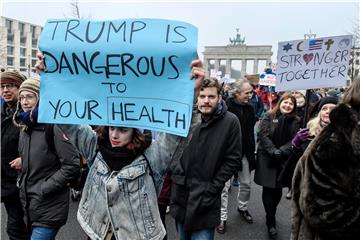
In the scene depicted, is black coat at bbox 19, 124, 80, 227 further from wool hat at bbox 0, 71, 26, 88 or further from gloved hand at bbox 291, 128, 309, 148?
gloved hand at bbox 291, 128, 309, 148

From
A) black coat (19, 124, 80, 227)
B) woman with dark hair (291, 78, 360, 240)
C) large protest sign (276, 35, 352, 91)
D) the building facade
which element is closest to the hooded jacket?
woman with dark hair (291, 78, 360, 240)

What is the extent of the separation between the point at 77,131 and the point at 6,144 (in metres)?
1.38

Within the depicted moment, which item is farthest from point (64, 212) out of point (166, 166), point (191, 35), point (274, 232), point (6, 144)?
point (274, 232)

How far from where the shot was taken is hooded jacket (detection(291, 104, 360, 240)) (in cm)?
165

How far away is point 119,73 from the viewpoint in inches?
73.4

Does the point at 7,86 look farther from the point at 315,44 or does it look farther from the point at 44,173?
the point at 315,44

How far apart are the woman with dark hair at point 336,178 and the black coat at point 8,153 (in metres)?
2.46

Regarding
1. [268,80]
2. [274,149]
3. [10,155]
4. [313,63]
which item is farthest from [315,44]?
[268,80]

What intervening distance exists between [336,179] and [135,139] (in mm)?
1063

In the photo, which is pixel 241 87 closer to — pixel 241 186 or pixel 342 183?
pixel 241 186

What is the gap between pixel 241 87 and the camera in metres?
4.46

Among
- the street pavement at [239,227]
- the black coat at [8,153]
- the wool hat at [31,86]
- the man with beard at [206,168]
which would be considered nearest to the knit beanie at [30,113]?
the wool hat at [31,86]

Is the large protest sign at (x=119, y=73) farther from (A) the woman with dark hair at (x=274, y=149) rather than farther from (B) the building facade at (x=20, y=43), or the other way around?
(B) the building facade at (x=20, y=43)

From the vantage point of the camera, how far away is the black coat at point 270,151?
3.84m
